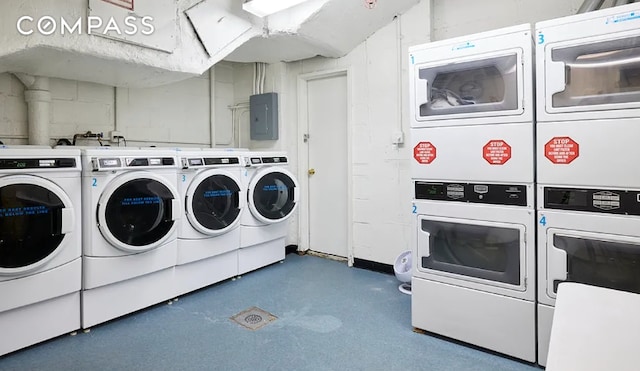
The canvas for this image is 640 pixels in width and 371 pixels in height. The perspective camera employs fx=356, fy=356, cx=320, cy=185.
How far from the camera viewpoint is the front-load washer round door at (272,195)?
363cm

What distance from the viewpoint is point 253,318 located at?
2.73 metres

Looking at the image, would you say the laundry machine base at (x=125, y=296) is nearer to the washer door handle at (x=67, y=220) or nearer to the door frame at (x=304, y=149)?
the washer door handle at (x=67, y=220)

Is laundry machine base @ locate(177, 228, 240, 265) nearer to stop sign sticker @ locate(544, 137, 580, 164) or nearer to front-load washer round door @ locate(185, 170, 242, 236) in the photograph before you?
front-load washer round door @ locate(185, 170, 242, 236)

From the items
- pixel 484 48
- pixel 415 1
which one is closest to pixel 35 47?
pixel 484 48

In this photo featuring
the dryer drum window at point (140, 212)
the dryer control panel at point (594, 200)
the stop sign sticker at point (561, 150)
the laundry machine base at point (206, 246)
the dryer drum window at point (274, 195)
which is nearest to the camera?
the dryer control panel at point (594, 200)

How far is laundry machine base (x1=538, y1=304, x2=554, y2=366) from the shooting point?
2.06m

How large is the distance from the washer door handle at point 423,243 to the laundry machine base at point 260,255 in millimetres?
1876

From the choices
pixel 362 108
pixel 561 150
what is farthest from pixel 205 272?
pixel 561 150

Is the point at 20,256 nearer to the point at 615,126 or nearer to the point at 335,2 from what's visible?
the point at 335,2

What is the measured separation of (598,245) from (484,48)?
1.32 metres

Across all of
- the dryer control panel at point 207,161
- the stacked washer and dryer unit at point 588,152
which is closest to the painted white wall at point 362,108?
the dryer control panel at point 207,161

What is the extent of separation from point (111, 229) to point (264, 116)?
7.49ft

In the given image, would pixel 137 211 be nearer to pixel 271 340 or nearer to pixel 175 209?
pixel 175 209

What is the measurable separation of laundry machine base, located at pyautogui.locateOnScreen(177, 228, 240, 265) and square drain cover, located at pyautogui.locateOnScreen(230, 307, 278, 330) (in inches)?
26.9
